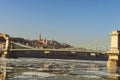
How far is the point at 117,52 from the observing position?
58.8m

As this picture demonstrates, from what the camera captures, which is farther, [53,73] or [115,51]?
[115,51]

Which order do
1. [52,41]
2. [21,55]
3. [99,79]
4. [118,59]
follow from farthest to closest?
[52,41] < [21,55] < [118,59] < [99,79]

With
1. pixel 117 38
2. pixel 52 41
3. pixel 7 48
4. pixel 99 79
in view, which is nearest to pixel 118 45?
pixel 117 38

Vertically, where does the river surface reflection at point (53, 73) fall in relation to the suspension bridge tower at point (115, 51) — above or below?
below

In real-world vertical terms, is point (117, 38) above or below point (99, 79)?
above

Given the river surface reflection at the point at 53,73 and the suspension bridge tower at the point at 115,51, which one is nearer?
the river surface reflection at the point at 53,73

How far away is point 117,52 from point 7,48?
58.5 m

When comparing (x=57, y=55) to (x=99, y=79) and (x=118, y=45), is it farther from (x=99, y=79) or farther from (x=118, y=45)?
(x=99, y=79)

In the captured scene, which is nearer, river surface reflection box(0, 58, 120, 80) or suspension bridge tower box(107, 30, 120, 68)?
river surface reflection box(0, 58, 120, 80)

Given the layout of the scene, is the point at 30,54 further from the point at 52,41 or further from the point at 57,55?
the point at 52,41

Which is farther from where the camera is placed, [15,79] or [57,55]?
[57,55]

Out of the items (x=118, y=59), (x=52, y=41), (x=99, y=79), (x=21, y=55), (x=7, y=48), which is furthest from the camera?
(x=52, y=41)

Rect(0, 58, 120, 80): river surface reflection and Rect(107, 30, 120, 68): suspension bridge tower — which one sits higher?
Rect(107, 30, 120, 68): suspension bridge tower

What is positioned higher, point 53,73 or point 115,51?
point 115,51
